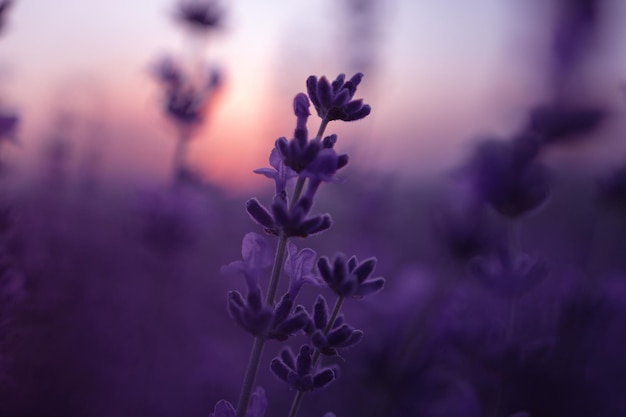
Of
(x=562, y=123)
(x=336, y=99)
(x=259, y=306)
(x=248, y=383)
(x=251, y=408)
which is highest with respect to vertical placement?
(x=562, y=123)

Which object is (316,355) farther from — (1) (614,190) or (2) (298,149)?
(1) (614,190)

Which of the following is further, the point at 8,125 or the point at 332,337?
the point at 8,125

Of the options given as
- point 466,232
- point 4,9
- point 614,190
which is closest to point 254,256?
point 4,9

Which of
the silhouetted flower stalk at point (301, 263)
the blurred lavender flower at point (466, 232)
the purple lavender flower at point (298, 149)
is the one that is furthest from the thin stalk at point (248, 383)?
the blurred lavender flower at point (466, 232)

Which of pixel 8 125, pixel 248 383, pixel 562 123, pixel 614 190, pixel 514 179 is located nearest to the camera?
pixel 248 383

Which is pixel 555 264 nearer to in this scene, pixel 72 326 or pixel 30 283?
pixel 72 326

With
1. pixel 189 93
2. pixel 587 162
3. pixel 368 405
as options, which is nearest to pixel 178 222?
pixel 189 93
